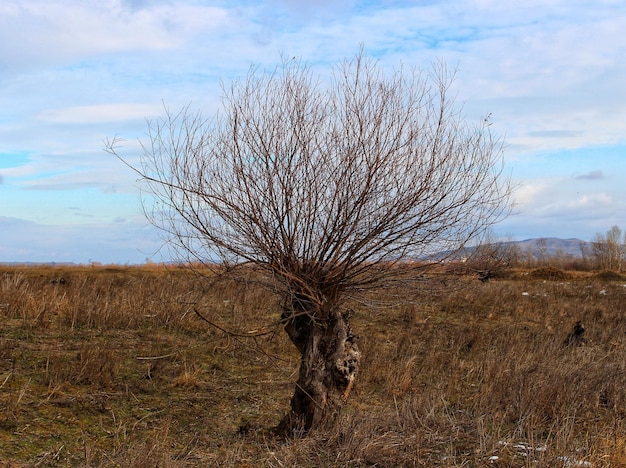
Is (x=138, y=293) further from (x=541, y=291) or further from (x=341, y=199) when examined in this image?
(x=541, y=291)

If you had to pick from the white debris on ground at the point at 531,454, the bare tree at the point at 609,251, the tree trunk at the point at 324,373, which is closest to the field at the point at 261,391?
the white debris on ground at the point at 531,454

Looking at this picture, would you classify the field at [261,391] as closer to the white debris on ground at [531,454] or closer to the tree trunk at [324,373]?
the white debris on ground at [531,454]

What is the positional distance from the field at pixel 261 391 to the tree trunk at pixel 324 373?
228 mm

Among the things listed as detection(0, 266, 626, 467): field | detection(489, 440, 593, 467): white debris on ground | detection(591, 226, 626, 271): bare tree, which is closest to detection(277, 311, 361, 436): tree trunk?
detection(0, 266, 626, 467): field

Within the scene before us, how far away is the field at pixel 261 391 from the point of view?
5.54m

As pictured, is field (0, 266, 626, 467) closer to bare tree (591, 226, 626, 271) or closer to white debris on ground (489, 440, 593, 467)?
white debris on ground (489, 440, 593, 467)

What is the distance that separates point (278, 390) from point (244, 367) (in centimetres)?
99

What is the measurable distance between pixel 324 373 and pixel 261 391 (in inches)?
97.2

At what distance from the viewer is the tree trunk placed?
20.7 feet

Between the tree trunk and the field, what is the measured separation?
0.23m

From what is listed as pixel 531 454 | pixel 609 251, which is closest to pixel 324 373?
pixel 531 454

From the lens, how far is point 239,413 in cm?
764

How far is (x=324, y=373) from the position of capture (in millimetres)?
6352

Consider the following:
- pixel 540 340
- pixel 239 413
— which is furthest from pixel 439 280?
pixel 540 340
